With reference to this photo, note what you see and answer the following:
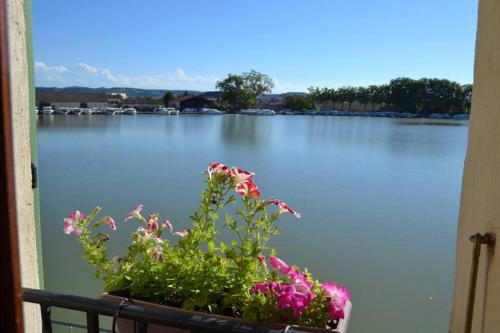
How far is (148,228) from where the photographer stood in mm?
1504

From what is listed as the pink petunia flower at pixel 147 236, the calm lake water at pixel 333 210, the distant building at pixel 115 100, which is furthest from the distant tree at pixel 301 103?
the pink petunia flower at pixel 147 236

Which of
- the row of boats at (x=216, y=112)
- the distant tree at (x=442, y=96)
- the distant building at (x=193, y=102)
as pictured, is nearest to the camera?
the row of boats at (x=216, y=112)

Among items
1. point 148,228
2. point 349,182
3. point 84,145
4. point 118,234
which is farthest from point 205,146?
point 148,228

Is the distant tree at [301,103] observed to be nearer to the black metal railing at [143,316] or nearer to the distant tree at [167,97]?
the distant tree at [167,97]

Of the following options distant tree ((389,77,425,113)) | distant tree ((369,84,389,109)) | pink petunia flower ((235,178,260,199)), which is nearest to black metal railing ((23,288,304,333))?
pink petunia flower ((235,178,260,199))

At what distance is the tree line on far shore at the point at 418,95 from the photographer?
260ft

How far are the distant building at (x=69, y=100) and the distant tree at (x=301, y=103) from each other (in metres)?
36.4

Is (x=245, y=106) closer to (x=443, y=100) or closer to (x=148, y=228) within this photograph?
(x=443, y=100)

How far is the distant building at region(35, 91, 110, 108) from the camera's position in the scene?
246 ft

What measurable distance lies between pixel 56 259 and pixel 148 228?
5143mm

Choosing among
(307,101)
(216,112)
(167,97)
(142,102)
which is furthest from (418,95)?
(142,102)

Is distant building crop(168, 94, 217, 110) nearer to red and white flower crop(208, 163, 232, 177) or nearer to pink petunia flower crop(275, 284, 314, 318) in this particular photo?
red and white flower crop(208, 163, 232, 177)

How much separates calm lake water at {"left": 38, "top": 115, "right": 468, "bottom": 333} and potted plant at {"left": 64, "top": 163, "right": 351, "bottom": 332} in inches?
145

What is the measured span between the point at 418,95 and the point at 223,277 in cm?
8636
